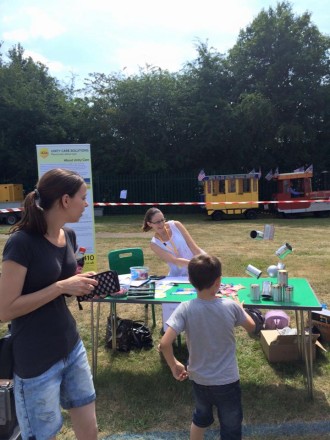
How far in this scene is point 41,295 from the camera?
184 cm

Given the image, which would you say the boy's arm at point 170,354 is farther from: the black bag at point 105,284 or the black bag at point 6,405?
the black bag at point 6,405

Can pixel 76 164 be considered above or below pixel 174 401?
above

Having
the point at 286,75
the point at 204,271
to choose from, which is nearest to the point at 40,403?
the point at 204,271

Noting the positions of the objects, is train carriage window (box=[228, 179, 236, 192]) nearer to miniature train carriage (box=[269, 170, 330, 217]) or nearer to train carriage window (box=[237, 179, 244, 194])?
train carriage window (box=[237, 179, 244, 194])

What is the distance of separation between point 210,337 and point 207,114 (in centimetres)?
2014

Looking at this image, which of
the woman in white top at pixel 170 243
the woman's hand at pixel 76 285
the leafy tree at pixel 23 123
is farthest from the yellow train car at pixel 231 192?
the woman's hand at pixel 76 285

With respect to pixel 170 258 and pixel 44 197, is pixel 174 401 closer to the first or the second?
pixel 170 258

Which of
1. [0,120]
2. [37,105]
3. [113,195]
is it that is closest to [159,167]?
[113,195]

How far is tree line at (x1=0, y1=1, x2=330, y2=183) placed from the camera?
21.5 metres

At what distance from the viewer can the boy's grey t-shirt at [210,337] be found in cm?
236

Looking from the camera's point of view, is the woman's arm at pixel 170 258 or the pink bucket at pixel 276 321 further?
the pink bucket at pixel 276 321

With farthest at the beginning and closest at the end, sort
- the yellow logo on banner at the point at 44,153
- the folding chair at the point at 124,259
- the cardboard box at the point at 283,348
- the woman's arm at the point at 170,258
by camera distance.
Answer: the yellow logo on banner at the point at 44,153 → the folding chair at the point at 124,259 → the woman's arm at the point at 170,258 → the cardboard box at the point at 283,348

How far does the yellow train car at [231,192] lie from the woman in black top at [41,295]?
52.8 ft

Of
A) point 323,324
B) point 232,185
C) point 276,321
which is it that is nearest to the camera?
point 323,324
